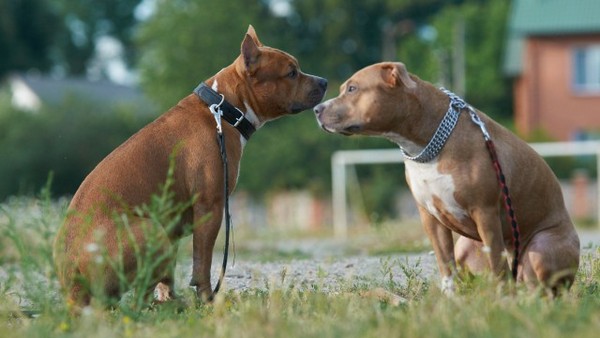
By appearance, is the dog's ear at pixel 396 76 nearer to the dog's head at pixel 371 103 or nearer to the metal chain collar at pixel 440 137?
the dog's head at pixel 371 103

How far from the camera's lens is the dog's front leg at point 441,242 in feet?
24.3

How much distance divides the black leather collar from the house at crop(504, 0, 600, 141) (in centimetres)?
3163

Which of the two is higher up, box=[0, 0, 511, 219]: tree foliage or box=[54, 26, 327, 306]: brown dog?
box=[0, 0, 511, 219]: tree foliage

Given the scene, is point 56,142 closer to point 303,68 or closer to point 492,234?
point 303,68

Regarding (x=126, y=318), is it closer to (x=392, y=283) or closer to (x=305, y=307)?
(x=305, y=307)

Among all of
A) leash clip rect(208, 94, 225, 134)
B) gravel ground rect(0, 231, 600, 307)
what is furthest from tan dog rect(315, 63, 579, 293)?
leash clip rect(208, 94, 225, 134)

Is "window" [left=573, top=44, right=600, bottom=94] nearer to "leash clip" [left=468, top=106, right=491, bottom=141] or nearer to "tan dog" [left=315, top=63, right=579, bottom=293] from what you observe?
"tan dog" [left=315, top=63, right=579, bottom=293]

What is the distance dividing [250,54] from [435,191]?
1732 mm

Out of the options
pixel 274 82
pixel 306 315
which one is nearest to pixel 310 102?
pixel 274 82

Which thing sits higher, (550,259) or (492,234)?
(492,234)

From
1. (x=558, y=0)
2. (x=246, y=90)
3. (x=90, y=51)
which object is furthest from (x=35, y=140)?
(x=90, y=51)

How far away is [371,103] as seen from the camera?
7.30 meters

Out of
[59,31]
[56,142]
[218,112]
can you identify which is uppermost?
[59,31]

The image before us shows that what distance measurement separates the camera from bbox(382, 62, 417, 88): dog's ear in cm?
719
